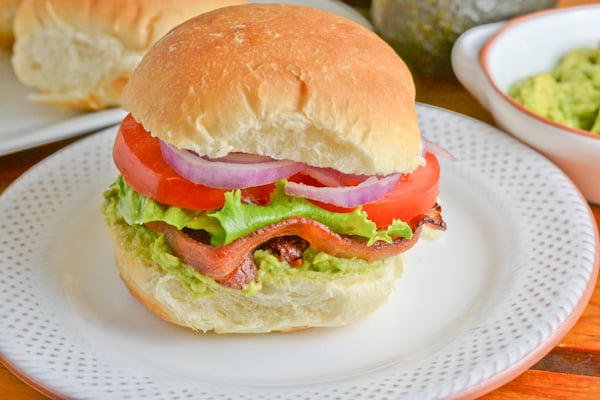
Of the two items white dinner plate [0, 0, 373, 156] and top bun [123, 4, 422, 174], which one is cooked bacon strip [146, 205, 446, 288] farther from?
white dinner plate [0, 0, 373, 156]

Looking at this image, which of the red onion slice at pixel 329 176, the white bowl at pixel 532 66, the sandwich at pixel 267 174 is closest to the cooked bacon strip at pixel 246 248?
the sandwich at pixel 267 174

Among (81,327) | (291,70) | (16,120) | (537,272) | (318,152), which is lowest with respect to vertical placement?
(16,120)

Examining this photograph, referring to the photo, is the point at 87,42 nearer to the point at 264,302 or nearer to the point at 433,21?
the point at 433,21

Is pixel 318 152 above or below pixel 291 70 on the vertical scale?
below

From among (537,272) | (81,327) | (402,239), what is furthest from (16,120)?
(537,272)

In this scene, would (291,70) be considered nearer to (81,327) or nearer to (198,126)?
(198,126)

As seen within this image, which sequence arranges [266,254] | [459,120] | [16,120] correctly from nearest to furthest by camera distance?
[266,254]
[459,120]
[16,120]

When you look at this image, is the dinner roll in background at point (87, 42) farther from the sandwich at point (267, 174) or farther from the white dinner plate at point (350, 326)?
the sandwich at point (267, 174)

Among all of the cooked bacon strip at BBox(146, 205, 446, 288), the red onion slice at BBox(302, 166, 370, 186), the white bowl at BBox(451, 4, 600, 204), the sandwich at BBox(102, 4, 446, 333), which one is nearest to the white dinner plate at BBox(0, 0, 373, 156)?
the white bowl at BBox(451, 4, 600, 204)
